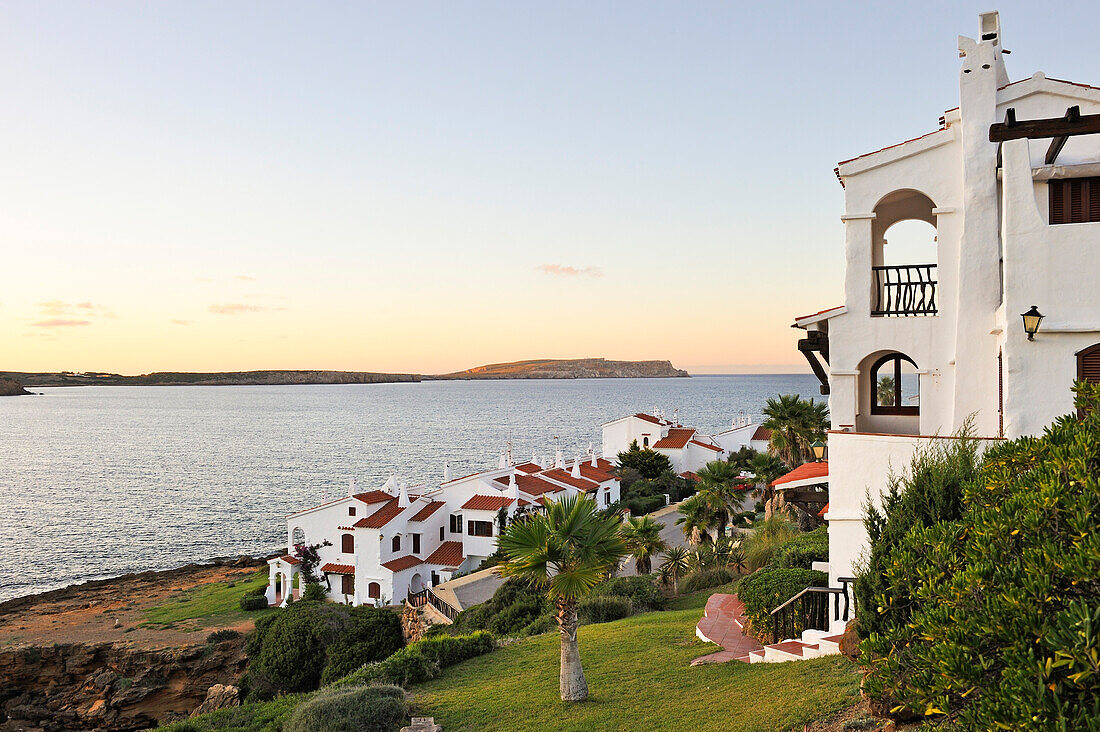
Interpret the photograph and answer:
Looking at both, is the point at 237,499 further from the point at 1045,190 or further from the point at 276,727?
the point at 1045,190

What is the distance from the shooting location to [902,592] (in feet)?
25.1

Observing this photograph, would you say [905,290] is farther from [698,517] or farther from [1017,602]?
[698,517]

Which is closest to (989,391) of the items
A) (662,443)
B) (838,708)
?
(838,708)

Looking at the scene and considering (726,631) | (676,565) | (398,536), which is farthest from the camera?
(398,536)

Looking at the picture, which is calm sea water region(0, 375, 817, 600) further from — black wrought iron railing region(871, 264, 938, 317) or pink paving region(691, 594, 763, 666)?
black wrought iron railing region(871, 264, 938, 317)

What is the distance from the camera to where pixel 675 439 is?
75562 millimetres

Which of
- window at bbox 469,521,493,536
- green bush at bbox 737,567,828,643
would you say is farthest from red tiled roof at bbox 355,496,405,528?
green bush at bbox 737,567,828,643

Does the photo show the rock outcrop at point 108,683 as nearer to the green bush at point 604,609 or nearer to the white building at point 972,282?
the green bush at point 604,609

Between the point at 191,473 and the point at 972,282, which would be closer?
the point at 972,282

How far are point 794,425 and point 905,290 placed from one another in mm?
24506

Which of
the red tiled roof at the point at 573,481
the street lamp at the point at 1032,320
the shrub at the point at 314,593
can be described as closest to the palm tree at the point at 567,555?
the street lamp at the point at 1032,320

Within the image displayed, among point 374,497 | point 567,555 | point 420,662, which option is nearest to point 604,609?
point 420,662

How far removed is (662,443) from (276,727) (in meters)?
61.9

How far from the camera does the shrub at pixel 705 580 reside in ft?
85.8
